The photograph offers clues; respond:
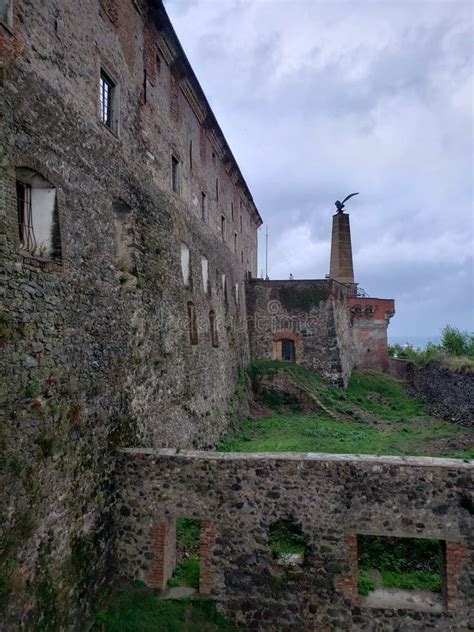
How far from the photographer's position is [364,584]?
7.38 m

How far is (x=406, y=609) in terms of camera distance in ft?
22.4

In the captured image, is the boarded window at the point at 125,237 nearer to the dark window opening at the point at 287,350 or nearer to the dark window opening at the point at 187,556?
the dark window opening at the point at 187,556

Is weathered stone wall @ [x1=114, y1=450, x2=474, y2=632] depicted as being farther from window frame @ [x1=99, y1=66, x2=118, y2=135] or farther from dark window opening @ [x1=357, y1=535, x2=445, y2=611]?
window frame @ [x1=99, y1=66, x2=118, y2=135]

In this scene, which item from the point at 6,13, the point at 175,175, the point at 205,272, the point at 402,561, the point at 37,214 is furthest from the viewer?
the point at 205,272

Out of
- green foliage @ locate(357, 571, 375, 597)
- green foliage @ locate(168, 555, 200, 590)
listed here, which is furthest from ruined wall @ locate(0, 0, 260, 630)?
green foliage @ locate(357, 571, 375, 597)

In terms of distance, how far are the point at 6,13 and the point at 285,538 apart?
8.83 m

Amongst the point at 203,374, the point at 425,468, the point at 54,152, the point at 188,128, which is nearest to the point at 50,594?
the point at 425,468

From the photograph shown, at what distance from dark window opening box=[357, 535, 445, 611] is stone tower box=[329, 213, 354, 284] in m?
24.0

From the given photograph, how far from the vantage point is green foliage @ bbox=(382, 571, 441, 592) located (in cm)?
754

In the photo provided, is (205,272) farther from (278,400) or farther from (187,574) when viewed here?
(187,574)

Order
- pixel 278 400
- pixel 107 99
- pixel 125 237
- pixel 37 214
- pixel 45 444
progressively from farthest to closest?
1. pixel 278 400
2. pixel 125 237
3. pixel 107 99
4. pixel 37 214
5. pixel 45 444

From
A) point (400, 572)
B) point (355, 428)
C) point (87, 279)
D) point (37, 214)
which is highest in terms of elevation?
point (37, 214)

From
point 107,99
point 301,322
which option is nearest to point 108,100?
point 107,99

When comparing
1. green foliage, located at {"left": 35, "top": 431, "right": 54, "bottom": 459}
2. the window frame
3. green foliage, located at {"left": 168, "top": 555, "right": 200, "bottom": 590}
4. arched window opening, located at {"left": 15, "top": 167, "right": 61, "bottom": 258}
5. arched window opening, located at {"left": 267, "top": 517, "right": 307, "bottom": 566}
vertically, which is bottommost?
green foliage, located at {"left": 168, "top": 555, "right": 200, "bottom": 590}
